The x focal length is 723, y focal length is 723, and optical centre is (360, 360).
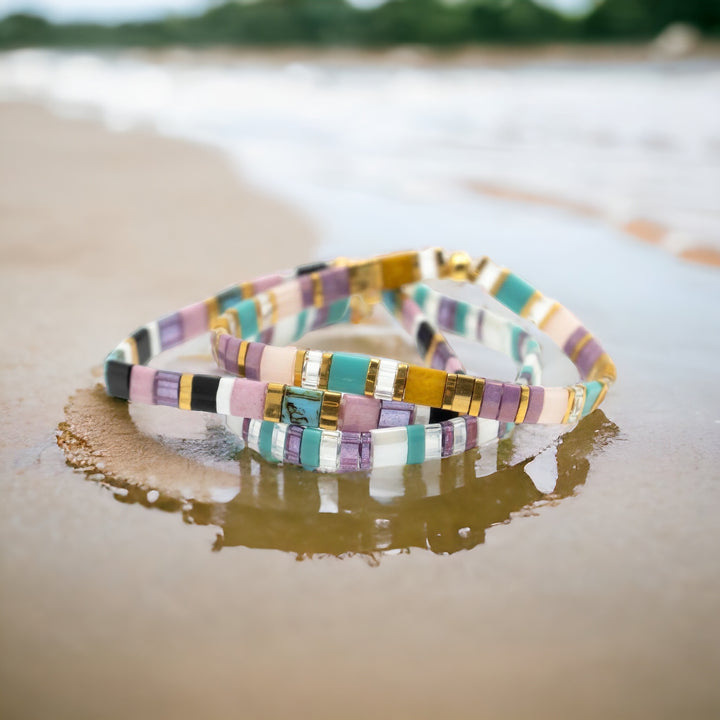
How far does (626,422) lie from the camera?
1401mm

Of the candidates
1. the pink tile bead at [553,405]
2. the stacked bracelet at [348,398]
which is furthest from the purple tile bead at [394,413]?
the pink tile bead at [553,405]

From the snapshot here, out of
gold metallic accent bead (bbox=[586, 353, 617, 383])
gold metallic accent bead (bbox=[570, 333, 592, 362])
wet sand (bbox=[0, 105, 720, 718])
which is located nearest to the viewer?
wet sand (bbox=[0, 105, 720, 718])

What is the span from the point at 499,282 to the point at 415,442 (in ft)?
2.15

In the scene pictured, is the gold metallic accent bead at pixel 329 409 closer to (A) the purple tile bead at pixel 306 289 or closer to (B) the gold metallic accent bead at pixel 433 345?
(B) the gold metallic accent bead at pixel 433 345

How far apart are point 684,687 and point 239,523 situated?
0.59 metres

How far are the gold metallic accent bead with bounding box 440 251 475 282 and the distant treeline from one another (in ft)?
56.6

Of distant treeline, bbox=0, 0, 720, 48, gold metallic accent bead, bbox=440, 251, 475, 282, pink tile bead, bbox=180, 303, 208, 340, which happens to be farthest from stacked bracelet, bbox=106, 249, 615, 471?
distant treeline, bbox=0, 0, 720, 48

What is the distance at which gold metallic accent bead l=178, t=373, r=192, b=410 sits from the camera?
1.17 meters

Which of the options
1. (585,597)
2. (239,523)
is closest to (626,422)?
(585,597)

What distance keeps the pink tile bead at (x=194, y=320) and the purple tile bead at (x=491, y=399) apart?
29.3 inches

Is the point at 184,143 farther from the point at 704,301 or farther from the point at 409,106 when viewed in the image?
the point at 409,106

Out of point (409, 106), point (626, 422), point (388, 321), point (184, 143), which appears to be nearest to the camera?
point (626, 422)

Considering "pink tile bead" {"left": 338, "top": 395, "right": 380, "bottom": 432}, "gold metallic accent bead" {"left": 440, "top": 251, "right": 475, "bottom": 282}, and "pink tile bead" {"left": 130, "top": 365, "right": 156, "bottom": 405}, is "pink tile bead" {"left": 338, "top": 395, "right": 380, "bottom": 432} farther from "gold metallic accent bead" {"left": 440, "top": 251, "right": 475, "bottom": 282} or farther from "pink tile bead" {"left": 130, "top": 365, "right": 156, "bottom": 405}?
"gold metallic accent bead" {"left": 440, "top": 251, "right": 475, "bottom": 282}

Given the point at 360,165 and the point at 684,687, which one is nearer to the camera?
the point at 684,687
